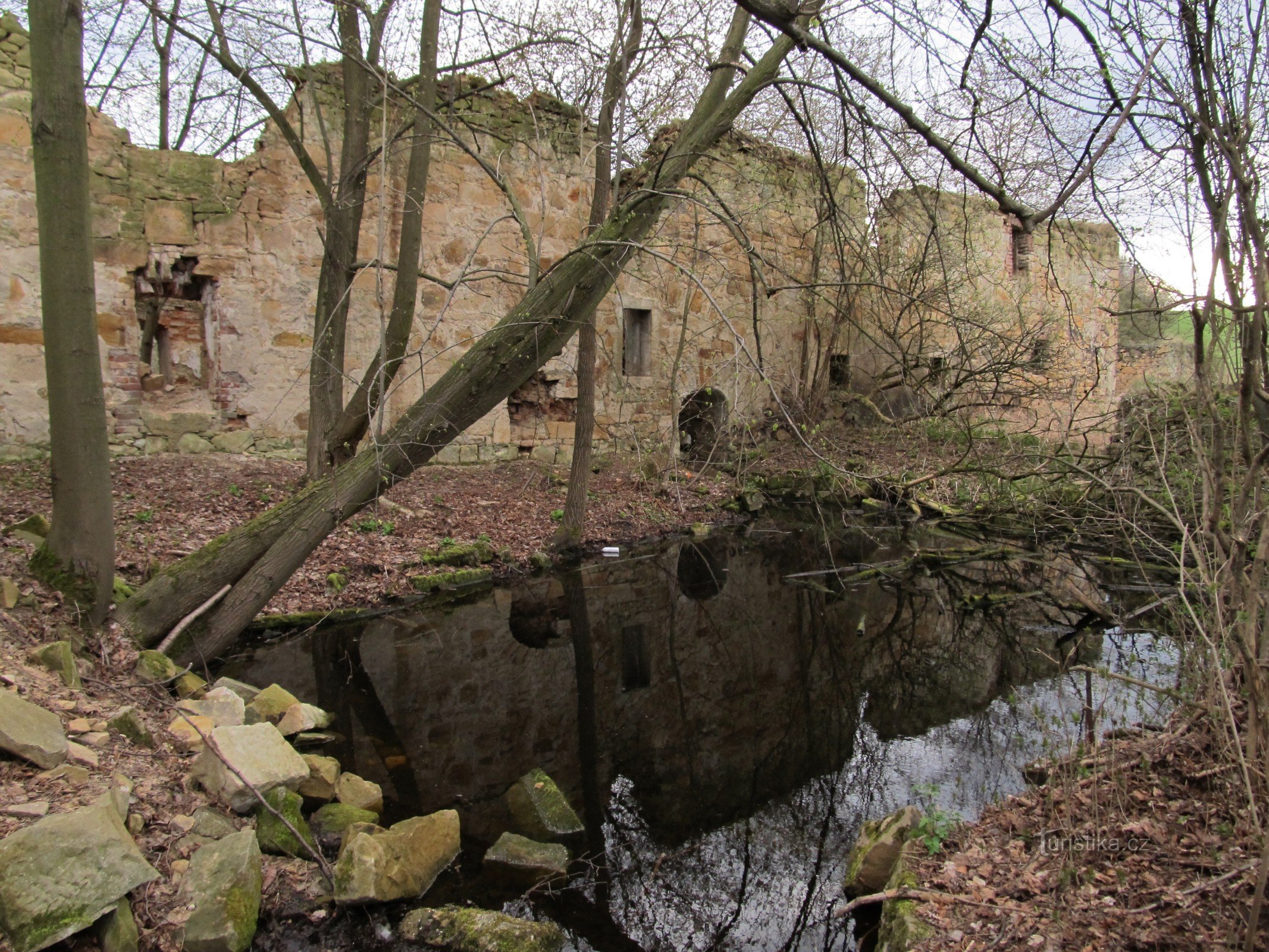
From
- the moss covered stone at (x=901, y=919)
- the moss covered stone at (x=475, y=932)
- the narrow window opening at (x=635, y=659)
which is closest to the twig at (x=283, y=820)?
the moss covered stone at (x=475, y=932)

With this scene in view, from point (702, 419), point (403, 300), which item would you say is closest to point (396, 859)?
point (403, 300)

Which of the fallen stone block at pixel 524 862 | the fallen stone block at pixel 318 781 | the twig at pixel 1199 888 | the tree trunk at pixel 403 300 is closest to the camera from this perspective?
the twig at pixel 1199 888

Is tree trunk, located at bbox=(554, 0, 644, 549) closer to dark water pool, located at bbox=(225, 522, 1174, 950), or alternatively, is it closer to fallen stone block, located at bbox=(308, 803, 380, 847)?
dark water pool, located at bbox=(225, 522, 1174, 950)

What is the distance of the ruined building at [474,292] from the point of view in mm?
7969

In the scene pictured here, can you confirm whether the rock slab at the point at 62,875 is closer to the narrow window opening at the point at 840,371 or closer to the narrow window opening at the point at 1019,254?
the narrow window opening at the point at 840,371

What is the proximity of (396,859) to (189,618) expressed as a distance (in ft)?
7.32

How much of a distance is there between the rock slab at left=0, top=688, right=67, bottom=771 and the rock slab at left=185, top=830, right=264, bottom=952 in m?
0.67

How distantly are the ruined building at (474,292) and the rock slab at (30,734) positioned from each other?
369 cm

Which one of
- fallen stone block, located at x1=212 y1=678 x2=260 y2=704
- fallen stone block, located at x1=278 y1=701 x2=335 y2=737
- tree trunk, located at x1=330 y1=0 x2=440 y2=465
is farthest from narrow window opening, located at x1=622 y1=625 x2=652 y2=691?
tree trunk, located at x1=330 y1=0 x2=440 y2=465

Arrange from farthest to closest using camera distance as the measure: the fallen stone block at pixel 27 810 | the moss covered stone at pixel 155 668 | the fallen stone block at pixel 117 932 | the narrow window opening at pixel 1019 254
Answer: the narrow window opening at pixel 1019 254
the moss covered stone at pixel 155 668
the fallen stone block at pixel 27 810
the fallen stone block at pixel 117 932

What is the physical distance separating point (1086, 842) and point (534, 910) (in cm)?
222

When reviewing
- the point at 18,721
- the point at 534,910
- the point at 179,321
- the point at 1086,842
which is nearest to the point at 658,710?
the point at 534,910

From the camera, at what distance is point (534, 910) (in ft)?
11.4

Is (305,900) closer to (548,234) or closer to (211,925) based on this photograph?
(211,925)
